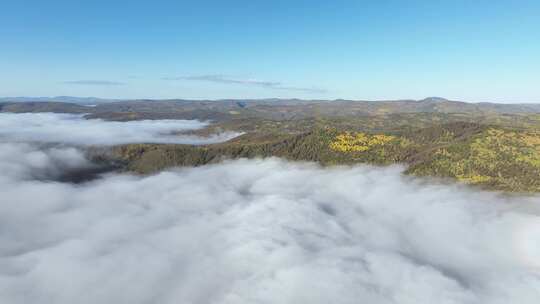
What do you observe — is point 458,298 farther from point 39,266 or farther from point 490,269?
point 39,266

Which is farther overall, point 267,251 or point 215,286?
point 267,251

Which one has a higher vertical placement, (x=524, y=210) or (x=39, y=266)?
(x=524, y=210)

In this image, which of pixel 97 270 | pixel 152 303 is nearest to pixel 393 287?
pixel 152 303

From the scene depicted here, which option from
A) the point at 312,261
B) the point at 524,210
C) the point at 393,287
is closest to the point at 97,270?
the point at 312,261

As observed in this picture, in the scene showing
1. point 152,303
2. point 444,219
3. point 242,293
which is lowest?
point 152,303

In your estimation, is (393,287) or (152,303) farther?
(152,303)

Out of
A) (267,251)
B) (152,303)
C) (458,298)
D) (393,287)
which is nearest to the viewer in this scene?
(458,298)

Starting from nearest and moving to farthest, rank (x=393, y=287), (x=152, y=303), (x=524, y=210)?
(x=393, y=287), (x=152, y=303), (x=524, y=210)

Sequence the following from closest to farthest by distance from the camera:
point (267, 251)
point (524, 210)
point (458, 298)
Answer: point (458, 298) → point (267, 251) → point (524, 210)

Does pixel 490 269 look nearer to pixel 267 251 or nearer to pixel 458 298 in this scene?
pixel 458 298
